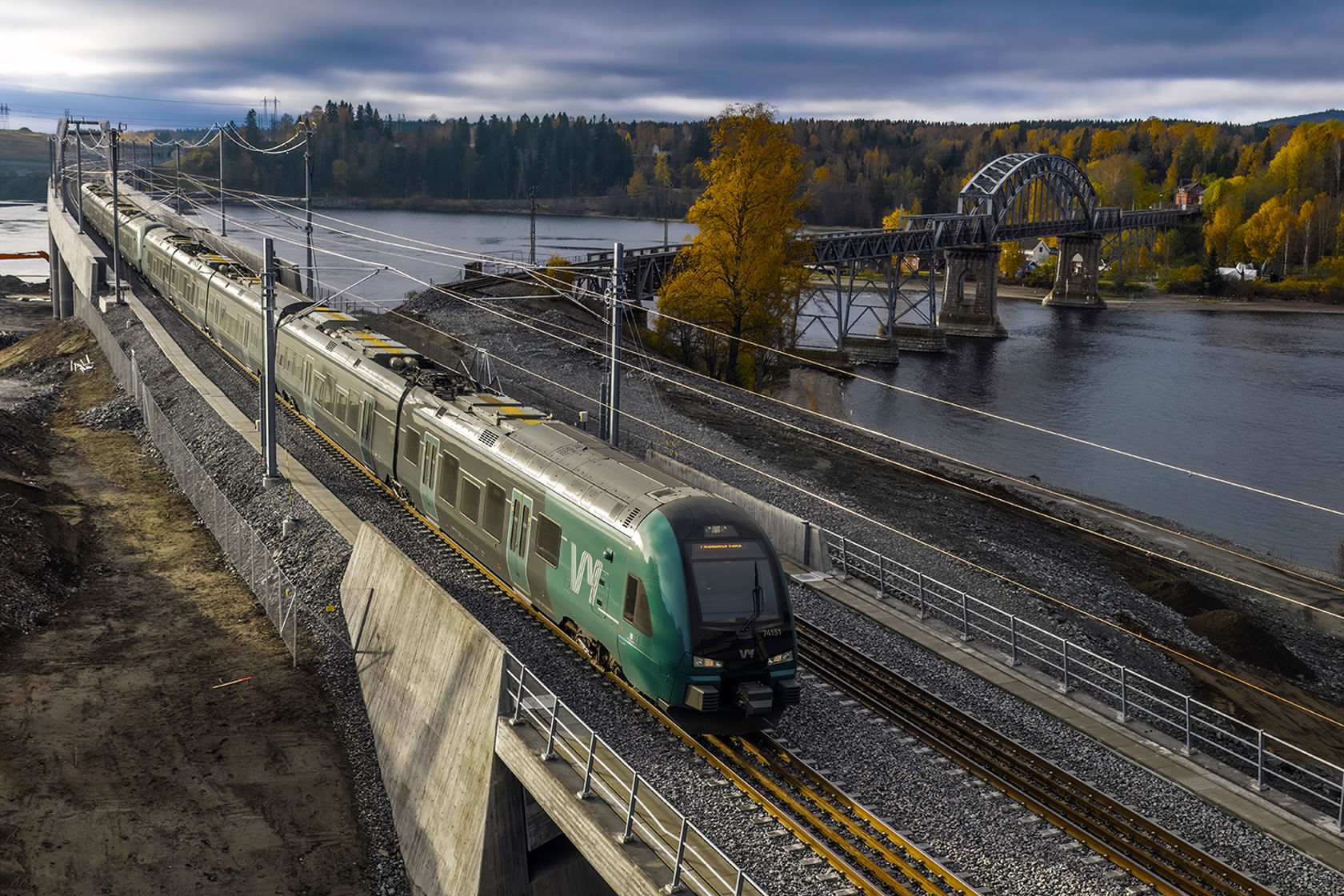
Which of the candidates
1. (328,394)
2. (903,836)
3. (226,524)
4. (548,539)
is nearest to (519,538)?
(548,539)

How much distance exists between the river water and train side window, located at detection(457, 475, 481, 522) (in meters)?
13.9

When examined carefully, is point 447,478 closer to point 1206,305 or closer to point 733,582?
point 733,582

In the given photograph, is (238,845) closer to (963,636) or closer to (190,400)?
(963,636)

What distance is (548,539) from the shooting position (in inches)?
710

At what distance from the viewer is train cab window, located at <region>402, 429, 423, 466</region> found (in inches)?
933

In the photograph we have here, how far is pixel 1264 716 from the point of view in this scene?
24.0 m

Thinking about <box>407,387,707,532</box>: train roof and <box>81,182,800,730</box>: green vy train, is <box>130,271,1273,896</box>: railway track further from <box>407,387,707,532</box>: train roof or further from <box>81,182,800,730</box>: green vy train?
<box>407,387,707,532</box>: train roof

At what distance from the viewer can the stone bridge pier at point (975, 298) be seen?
10400 centimetres

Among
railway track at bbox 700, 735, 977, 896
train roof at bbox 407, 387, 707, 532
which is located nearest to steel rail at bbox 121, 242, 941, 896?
railway track at bbox 700, 735, 977, 896

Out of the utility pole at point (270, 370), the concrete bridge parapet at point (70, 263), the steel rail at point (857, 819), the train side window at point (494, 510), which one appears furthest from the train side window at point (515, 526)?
the concrete bridge parapet at point (70, 263)

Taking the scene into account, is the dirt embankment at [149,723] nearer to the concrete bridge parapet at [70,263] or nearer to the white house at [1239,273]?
the concrete bridge parapet at [70,263]

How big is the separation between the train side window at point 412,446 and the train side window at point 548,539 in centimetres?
619

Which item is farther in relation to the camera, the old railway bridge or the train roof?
the old railway bridge

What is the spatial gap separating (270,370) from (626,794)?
17238 mm
